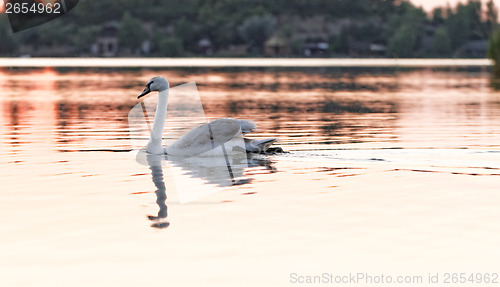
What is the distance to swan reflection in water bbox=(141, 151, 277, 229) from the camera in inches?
559

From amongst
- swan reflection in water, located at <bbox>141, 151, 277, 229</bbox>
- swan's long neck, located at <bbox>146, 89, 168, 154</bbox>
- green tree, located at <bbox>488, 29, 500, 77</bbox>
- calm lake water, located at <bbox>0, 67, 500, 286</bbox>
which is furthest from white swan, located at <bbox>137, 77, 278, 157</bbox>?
green tree, located at <bbox>488, 29, 500, 77</bbox>

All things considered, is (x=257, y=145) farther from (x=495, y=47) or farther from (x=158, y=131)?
(x=495, y=47)

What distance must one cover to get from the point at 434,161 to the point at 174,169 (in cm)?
511

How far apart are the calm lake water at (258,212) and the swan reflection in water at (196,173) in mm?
67

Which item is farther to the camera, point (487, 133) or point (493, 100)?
point (493, 100)

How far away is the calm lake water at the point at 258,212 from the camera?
9.88 m

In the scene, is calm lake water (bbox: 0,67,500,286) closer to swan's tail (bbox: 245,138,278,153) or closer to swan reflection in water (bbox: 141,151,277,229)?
swan reflection in water (bbox: 141,151,277,229)

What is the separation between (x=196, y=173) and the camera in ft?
55.2

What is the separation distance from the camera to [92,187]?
15211 millimetres

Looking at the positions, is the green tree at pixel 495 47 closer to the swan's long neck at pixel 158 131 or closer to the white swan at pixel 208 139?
the white swan at pixel 208 139

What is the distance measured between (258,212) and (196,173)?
162 inches

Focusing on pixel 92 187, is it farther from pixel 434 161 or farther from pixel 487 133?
pixel 487 133

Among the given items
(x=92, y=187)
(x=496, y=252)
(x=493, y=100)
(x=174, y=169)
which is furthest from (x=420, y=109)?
(x=496, y=252)


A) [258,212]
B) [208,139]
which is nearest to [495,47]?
[208,139]
